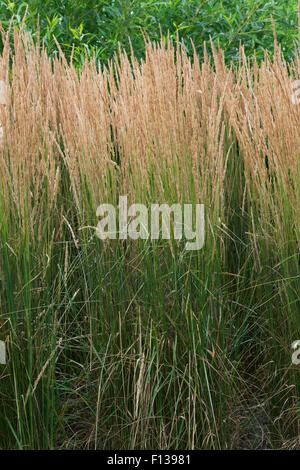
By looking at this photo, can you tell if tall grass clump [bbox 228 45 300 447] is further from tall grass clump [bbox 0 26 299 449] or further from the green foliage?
the green foliage

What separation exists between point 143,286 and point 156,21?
3548 millimetres

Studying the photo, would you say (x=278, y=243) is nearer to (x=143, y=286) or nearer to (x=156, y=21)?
(x=143, y=286)

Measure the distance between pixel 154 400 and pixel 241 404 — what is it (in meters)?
0.38

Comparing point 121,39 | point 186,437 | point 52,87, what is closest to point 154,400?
point 186,437

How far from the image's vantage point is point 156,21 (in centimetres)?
514

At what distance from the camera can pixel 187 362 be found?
2.21m

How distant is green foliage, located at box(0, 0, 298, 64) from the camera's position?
15.7ft

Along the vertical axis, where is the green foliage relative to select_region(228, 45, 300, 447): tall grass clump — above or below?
above

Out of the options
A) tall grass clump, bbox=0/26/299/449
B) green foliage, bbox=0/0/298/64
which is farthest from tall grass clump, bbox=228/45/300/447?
green foliage, bbox=0/0/298/64

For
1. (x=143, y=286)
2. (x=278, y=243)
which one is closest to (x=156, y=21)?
(x=278, y=243)

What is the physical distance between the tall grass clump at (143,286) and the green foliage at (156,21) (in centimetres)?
246

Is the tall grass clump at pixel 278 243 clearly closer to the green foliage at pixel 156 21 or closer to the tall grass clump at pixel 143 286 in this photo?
the tall grass clump at pixel 143 286

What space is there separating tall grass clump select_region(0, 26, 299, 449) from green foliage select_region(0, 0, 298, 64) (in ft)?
8.07
